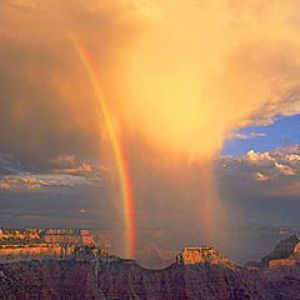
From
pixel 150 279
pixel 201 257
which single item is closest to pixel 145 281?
pixel 150 279

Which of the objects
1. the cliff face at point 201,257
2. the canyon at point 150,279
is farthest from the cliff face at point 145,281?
the cliff face at point 201,257

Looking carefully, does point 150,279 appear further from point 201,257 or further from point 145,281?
point 201,257

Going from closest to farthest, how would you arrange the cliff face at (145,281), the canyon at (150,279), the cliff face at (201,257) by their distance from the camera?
the canyon at (150,279), the cliff face at (145,281), the cliff face at (201,257)

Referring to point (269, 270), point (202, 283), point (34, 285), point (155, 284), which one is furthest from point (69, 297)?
point (269, 270)

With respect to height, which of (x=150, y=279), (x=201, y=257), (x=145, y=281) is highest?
(x=201, y=257)

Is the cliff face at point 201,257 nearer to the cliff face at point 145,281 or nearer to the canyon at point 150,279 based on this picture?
the canyon at point 150,279

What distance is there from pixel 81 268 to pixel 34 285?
29.8 meters

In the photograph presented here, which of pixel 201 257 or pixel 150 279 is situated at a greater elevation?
pixel 201 257

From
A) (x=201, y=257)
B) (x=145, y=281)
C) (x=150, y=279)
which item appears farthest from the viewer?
(x=201, y=257)

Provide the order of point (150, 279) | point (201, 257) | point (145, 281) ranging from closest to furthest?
1. point (145, 281)
2. point (150, 279)
3. point (201, 257)

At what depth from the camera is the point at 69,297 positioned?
139 meters

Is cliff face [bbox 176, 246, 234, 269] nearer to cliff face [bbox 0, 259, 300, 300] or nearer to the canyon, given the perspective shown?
the canyon

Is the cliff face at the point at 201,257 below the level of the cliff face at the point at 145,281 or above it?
above

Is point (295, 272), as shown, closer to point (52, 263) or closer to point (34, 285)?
point (52, 263)
